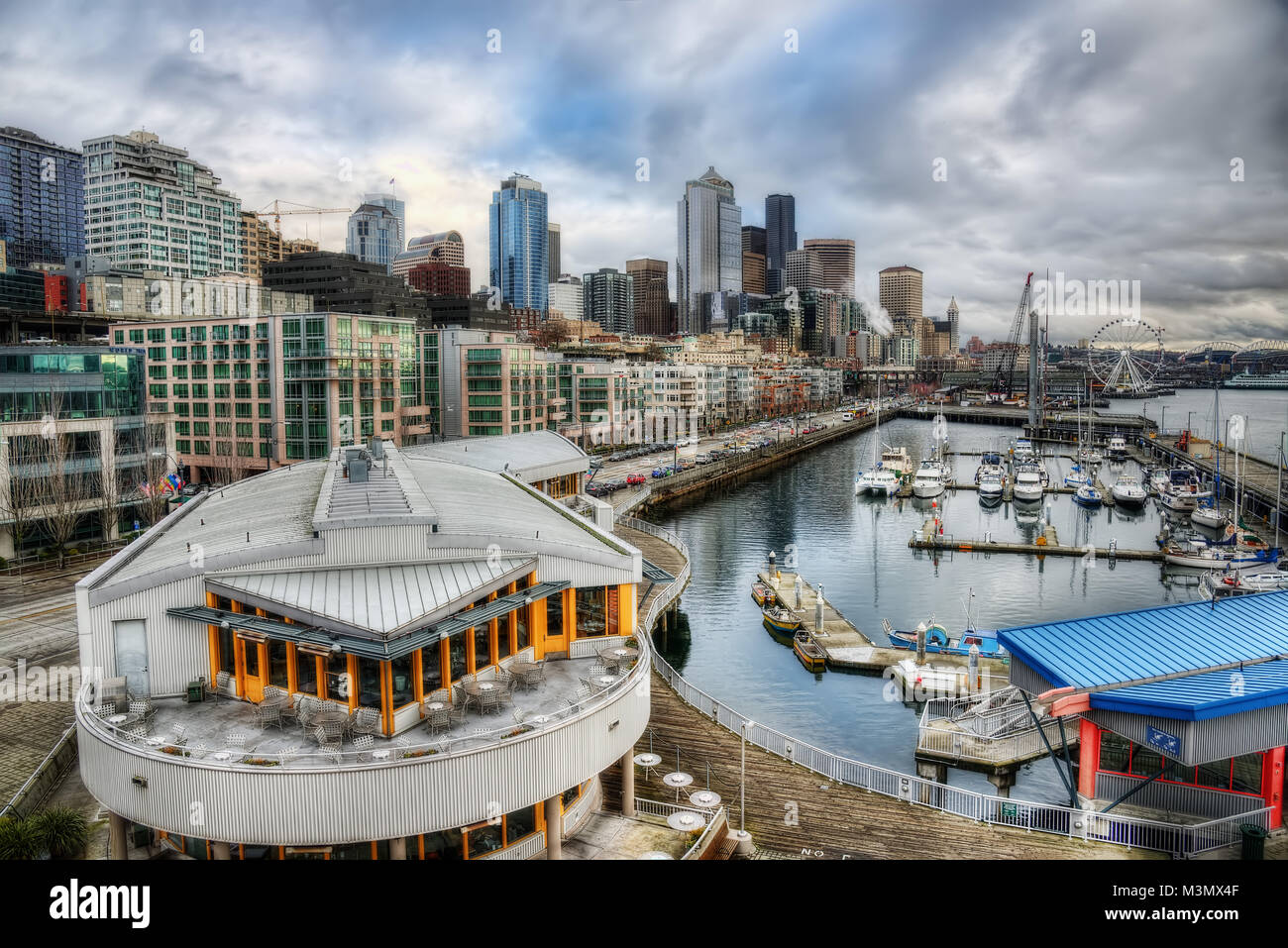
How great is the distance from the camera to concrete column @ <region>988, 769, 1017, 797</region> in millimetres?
24734

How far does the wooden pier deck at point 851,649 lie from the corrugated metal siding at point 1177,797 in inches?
532

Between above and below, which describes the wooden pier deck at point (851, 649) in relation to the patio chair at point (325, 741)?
below

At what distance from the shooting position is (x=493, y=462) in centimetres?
4300

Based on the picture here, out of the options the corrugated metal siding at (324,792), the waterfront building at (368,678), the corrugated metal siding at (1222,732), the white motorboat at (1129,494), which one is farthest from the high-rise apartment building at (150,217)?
the corrugated metal siding at (1222,732)

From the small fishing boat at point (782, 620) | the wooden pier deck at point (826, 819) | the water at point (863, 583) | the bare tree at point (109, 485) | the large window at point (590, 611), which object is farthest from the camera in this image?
the bare tree at point (109, 485)

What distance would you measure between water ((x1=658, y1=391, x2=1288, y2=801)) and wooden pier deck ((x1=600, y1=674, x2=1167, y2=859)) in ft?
24.7

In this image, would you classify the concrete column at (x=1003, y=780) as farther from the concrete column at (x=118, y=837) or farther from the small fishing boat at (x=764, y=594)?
the concrete column at (x=118, y=837)

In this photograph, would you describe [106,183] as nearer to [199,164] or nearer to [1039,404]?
[199,164]

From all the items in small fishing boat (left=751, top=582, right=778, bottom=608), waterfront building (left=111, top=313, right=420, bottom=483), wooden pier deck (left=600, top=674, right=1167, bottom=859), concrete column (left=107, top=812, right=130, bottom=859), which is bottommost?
small fishing boat (left=751, top=582, right=778, bottom=608)

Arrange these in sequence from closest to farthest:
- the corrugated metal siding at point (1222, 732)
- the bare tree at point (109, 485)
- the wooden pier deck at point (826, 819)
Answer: the corrugated metal siding at point (1222, 732), the wooden pier deck at point (826, 819), the bare tree at point (109, 485)

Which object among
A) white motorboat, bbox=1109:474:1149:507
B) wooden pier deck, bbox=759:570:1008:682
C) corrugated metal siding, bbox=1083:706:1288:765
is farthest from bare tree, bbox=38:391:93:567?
white motorboat, bbox=1109:474:1149:507

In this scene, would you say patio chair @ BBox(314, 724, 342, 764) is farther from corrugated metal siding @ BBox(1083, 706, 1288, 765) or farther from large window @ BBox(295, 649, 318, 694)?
corrugated metal siding @ BBox(1083, 706, 1288, 765)

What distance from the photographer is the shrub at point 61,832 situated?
15977 mm

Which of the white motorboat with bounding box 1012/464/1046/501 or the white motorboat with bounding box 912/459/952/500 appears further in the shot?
the white motorboat with bounding box 912/459/952/500
